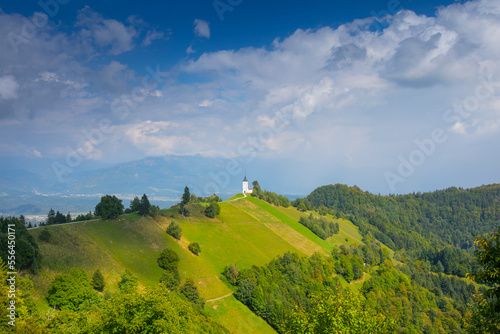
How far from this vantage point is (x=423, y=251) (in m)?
183

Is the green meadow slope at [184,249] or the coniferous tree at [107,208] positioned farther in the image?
the coniferous tree at [107,208]

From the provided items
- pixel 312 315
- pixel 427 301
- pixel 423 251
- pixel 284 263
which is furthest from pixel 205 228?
pixel 423 251

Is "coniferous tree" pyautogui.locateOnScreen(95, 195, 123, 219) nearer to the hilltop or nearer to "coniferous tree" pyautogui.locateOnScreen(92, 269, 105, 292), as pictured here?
the hilltop

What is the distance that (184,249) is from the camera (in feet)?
251

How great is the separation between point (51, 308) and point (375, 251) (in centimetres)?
13432

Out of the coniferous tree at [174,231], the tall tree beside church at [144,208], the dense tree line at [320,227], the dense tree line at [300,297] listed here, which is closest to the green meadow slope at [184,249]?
the coniferous tree at [174,231]


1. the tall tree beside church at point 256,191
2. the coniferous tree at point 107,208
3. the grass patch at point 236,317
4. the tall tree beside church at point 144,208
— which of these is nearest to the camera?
the grass patch at point 236,317

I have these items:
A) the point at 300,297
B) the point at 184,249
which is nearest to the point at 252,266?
the point at 300,297

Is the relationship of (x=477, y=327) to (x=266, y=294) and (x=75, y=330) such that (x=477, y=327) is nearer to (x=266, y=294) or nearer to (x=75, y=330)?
(x=75, y=330)

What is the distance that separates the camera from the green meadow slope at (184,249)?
2135 inches

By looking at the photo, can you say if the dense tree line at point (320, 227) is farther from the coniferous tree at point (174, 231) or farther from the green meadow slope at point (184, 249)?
the coniferous tree at point (174, 231)

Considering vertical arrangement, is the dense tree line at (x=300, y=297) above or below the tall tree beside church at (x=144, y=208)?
below

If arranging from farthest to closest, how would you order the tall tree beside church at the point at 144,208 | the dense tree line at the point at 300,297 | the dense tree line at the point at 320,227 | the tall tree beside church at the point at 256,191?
the tall tree beside church at the point at 256,191, the dense tree line at the point at 320,227, the tall tree beside church at the point at 144,208, the dense tree line at the point at 300,297

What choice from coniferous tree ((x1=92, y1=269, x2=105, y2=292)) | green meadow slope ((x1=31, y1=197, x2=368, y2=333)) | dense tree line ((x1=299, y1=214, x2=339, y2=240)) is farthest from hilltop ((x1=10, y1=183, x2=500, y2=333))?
coniferous tree ((x1=92, y1=269, x2=105, y2=292))
